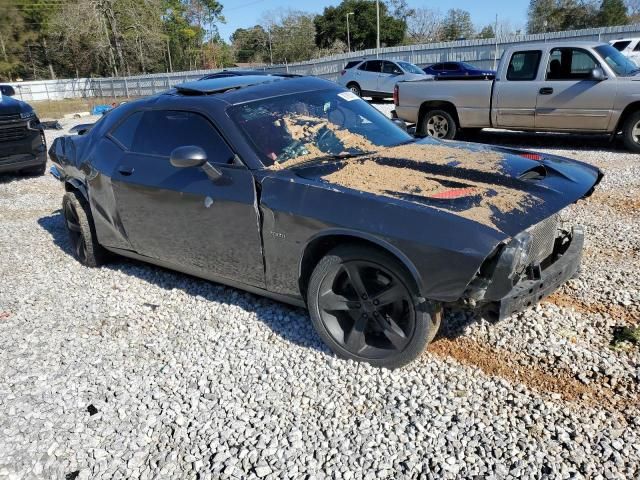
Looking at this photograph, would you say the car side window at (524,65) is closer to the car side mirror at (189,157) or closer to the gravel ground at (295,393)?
the gravel ground at (295,393)

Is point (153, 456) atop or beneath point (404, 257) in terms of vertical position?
beneath

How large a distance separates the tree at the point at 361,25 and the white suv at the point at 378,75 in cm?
4159

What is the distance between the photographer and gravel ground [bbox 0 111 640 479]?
2.59 m

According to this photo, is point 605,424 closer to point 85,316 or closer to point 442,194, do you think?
point 442,194

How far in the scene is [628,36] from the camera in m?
22.4

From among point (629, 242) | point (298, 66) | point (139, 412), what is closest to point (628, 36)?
point (298, 66)

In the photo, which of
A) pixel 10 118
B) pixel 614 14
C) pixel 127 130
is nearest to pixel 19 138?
pixel 10 118

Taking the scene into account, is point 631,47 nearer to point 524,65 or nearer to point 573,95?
point 524,65

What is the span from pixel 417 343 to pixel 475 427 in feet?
1.81

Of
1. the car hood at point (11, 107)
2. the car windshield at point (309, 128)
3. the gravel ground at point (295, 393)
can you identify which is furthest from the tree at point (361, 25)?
the gravel ground at point (295, 393)

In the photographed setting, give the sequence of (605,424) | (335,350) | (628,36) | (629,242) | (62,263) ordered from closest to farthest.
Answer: (605,424) → (335,350) → (629,242) → (62,263) → (628,36)

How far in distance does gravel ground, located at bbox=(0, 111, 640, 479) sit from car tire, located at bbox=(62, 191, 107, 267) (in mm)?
757

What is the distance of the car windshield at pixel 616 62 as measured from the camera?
8.84 m

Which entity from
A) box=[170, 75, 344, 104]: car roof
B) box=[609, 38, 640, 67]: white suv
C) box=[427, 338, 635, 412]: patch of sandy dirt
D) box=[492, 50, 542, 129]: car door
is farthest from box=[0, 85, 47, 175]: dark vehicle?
box=[609, 38, 640, 67]: white suv
